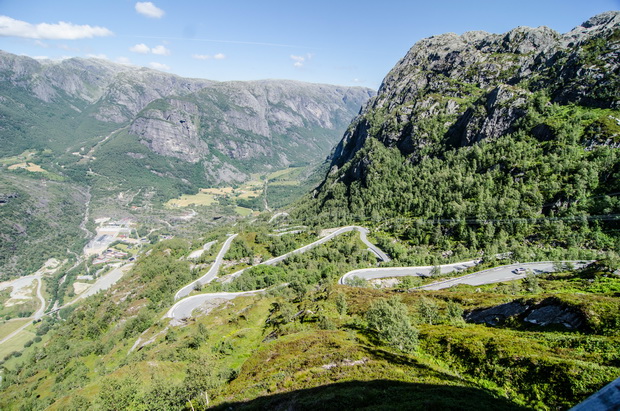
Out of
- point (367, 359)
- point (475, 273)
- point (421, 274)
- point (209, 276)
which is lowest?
point (209, 276)

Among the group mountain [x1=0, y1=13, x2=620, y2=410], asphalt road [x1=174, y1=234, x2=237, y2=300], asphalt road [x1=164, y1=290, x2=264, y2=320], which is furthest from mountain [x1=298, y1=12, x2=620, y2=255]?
asphalt road [x1=164, y1=290, x2=264, y2=320]

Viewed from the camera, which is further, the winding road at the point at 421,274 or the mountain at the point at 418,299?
the winding road at the point at 421,274

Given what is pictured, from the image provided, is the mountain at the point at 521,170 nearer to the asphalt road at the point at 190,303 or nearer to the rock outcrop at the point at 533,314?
the rock outcrop at the point at 533,314

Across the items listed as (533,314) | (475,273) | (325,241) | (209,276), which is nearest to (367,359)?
(533,314)

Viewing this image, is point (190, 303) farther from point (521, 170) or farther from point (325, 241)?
point (521, 170)

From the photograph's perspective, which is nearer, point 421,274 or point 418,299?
point 418,299

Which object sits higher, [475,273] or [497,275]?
[497,275]

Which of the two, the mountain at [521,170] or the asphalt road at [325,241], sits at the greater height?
the mountain at [521,170]

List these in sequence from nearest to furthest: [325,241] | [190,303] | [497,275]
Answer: [497,275], [190,303], [325,241]

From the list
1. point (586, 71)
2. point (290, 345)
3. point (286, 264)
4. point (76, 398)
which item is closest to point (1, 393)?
point (76, 398)

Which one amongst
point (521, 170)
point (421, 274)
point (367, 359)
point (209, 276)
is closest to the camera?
point (367, 359)

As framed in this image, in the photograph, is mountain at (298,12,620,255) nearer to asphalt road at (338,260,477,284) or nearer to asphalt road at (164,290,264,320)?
asphalt road at (338,260,477,284)

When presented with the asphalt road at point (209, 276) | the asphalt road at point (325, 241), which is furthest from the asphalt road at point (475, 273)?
the asphalt road at point (209, 276)
